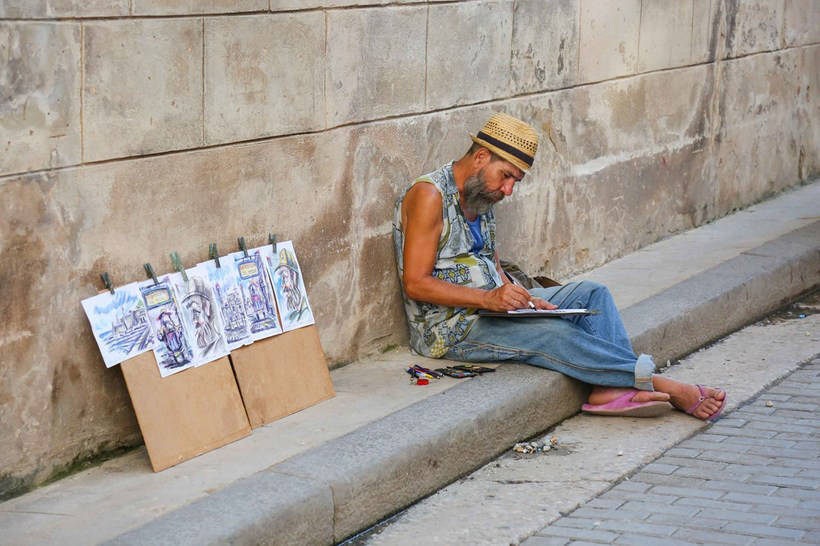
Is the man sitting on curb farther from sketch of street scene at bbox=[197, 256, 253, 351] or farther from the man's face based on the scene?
sketch of street scene at bbox=[197, 256, 253, 351]

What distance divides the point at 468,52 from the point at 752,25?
154 inches

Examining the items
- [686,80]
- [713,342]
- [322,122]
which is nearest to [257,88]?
[322,122]

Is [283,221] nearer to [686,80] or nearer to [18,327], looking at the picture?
[18,327]

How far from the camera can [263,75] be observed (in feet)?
17.0

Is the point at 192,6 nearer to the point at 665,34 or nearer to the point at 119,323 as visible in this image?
the point at 119,323

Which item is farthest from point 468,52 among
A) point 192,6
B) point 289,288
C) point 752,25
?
point 752,25

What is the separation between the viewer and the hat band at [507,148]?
559cm

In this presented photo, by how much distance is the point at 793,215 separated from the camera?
941 centimetres

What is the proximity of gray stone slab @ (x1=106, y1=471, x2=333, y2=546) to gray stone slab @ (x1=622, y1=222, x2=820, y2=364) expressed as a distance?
244 cm

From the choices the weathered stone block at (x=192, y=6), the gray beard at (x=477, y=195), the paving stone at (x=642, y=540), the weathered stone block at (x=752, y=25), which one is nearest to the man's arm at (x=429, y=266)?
the gray beard at (x=477, y=195)

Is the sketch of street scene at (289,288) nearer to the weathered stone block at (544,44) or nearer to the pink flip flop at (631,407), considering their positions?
the pink flip flop at (631,407)

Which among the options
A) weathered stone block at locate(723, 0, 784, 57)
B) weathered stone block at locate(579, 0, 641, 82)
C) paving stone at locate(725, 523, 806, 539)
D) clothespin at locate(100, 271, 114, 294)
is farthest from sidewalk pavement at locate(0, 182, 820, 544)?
weathered stone block at locate(723, 0, 784, 57)

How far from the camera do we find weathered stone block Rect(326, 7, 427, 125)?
556cm

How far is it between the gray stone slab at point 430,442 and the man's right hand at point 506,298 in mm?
281
